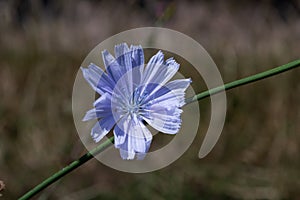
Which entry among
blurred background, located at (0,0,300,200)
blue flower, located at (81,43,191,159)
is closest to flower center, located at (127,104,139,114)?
blue flower, located at (81,43,191,159)

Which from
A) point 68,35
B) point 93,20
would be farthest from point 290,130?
point 93,20

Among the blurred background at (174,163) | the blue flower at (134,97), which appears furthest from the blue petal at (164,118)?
the blurred background at (174,163)

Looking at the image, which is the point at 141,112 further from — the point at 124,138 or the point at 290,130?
the point at 290,130

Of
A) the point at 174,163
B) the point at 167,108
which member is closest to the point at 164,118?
the point at 167,108

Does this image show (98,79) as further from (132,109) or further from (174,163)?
(174,163)

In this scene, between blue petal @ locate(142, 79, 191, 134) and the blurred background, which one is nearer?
blue petal @ locate(142, 79, 191, 134)

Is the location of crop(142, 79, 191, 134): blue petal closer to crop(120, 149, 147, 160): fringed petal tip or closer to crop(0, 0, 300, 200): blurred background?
crop(120, 149, 147, 160): fringed petal tip
